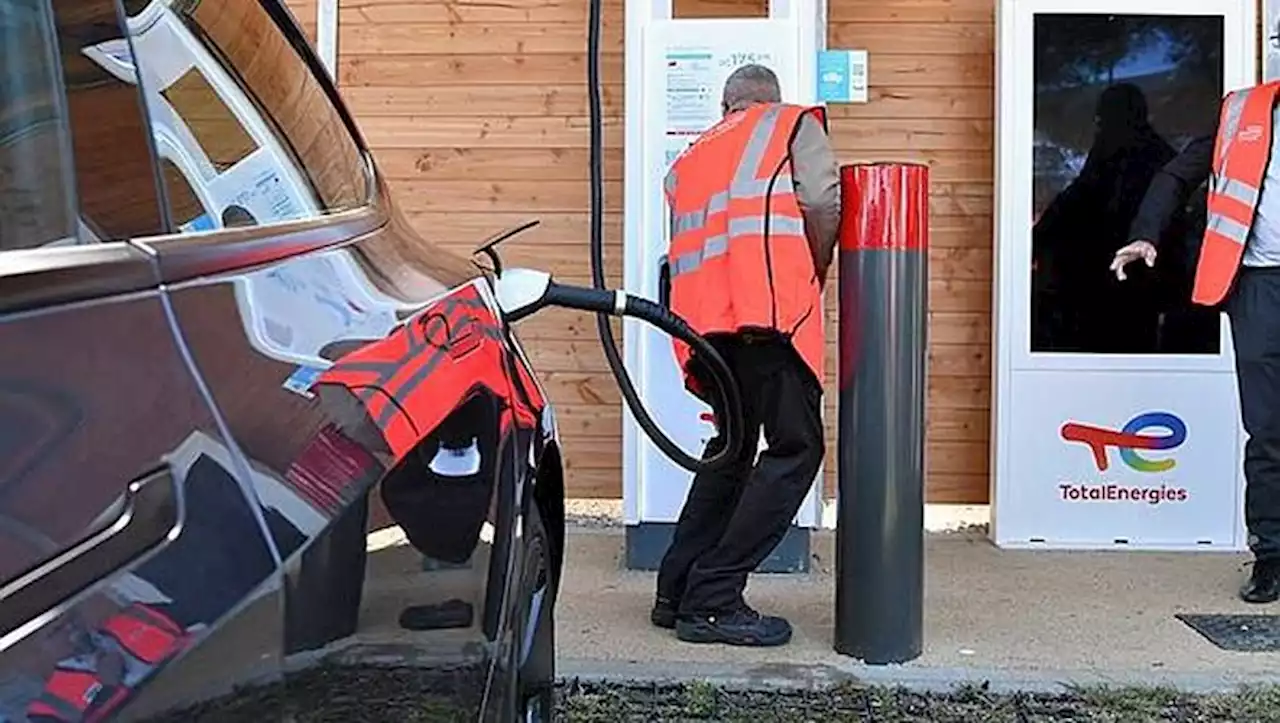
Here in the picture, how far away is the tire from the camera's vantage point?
8.55ft

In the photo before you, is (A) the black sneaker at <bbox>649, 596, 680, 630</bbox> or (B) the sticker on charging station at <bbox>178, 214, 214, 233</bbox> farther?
(A) the black sneaker at <bbox>649, 596, 680, 630</bbox>

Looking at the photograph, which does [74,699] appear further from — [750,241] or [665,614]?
[665,614]

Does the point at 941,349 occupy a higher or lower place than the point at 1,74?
lower

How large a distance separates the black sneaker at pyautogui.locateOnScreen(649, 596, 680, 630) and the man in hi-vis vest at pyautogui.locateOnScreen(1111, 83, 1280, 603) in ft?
6.31

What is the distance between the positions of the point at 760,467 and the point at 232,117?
9.94ft

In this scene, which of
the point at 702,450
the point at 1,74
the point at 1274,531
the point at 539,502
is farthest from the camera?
the point at 702,450

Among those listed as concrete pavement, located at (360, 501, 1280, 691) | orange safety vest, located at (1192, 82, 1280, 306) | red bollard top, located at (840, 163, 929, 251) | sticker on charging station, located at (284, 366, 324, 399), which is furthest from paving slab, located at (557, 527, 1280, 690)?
sticker on charging station, located at (284, 366, 324, 399)

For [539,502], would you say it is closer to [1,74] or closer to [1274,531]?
[1,74]

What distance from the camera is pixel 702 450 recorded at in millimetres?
5535

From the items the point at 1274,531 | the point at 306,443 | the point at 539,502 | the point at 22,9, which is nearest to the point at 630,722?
the point at 539,502

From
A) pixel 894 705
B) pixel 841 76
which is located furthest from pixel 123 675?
pixel 841 76

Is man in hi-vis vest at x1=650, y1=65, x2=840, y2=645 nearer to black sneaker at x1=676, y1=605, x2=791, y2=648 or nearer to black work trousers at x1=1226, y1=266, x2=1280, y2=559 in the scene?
black sneaker at x1=676, y1=605, x2=791, y2=648

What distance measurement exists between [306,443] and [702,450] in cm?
413

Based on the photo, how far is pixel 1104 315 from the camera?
605 centimetres
